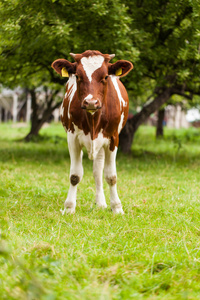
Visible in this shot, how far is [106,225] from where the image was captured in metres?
4.12

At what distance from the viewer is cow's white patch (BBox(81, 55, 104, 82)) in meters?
4.25

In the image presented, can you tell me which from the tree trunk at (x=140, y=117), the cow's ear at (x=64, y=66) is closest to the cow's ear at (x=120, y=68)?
the cow's ear at (x=64, y=66)

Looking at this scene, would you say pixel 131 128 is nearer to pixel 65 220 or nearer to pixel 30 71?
pixel 30 71

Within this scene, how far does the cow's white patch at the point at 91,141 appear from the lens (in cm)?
461

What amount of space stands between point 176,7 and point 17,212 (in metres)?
6.10

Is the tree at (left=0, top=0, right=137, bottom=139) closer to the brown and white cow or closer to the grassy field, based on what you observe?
the brown and white cow

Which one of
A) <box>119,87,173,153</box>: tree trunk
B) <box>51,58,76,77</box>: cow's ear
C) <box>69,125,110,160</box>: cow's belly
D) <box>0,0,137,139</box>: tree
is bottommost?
<box>119,87,173,153</box>: tree trunk

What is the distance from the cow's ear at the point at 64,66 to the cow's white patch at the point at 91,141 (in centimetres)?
69

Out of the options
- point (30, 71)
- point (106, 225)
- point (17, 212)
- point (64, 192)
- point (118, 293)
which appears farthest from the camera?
point (30, 71)

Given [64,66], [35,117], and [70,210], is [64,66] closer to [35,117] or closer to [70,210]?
[70,210]

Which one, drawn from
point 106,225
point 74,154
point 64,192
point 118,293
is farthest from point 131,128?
point 118,293

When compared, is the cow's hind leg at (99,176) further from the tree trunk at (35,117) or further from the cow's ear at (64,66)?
the tree trunk at (35,117)

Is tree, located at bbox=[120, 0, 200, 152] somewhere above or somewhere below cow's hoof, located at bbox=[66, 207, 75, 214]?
above

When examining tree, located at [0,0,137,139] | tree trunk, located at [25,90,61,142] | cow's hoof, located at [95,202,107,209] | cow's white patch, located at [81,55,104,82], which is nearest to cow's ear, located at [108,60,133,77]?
cow's white patch, located at [81,55,104,82]
